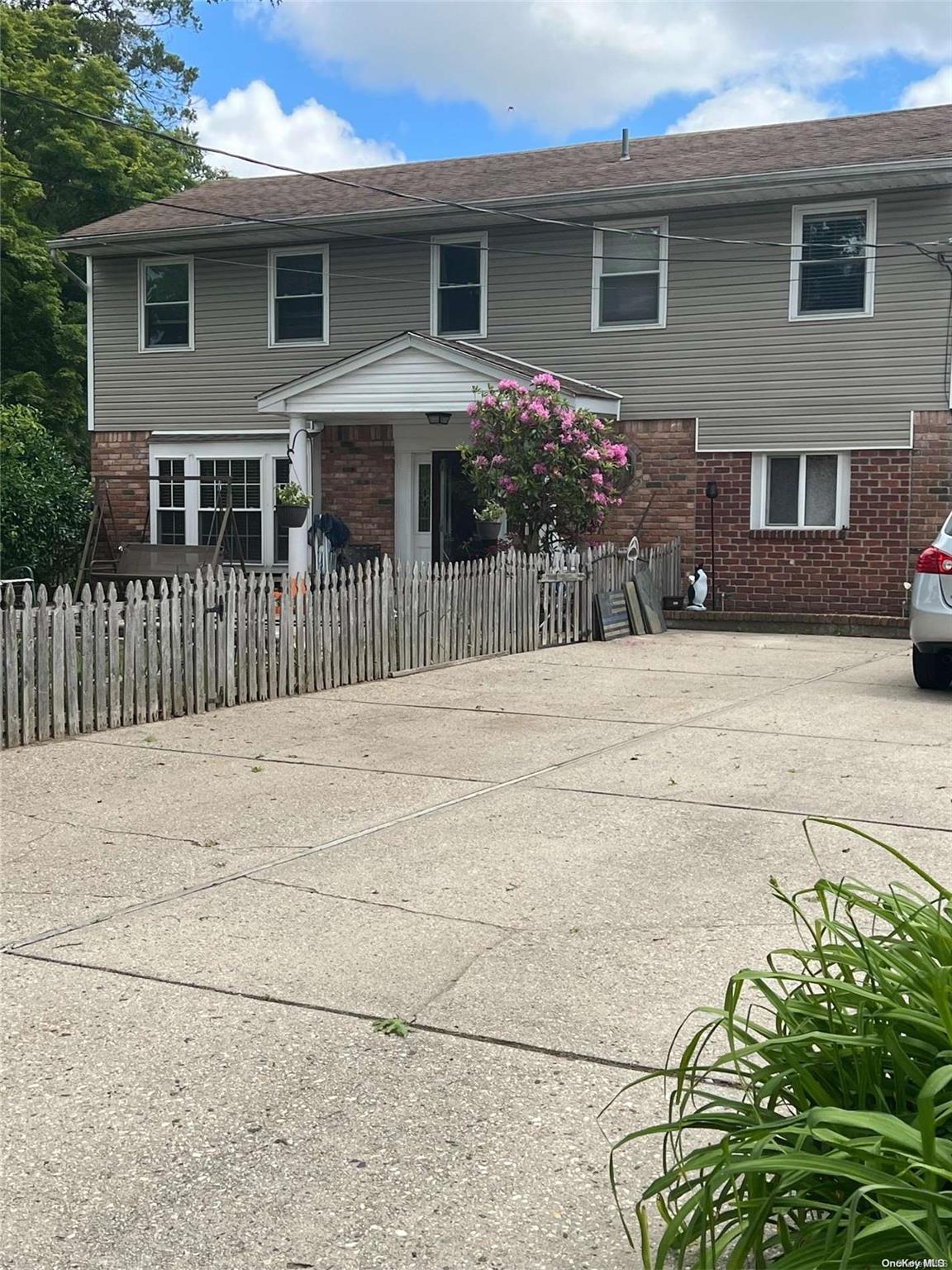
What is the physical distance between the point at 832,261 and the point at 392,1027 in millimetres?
16648

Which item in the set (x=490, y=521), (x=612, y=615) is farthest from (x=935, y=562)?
(x=490, y=521)

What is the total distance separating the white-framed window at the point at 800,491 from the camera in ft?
63.0

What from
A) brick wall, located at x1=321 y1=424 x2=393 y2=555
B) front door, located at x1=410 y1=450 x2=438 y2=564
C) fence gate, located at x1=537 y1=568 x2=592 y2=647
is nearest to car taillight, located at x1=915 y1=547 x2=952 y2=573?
fence gate, located at x1=537 y1=568 x2=592 y2=647

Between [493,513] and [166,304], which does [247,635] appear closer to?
[493,513]

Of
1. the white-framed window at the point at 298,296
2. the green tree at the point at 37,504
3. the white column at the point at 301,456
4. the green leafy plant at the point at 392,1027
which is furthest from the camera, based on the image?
the white-framed window at the point at 298,296

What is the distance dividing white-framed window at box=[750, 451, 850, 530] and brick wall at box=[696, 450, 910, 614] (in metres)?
0.12

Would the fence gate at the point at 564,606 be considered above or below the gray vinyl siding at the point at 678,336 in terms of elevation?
below

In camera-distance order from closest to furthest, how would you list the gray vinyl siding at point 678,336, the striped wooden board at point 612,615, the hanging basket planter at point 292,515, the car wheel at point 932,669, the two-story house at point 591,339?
the car wheel at point 932,669
the striped wooden board at point 612,615
the gray vinyl siding at point 678,336
the two-story house at point 591,339
the hanging basket planter at point 292,515

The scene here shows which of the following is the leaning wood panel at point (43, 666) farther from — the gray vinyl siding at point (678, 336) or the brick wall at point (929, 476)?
the brick wall at point (929, 476)

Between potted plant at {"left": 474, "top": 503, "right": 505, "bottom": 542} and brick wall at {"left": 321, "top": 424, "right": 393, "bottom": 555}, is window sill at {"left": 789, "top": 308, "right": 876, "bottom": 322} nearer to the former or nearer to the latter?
potted plant at {"left": 474, "top": 503, "right": 505, "bottom": 542}

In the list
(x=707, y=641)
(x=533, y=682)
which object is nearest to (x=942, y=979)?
(x=533, y=682)

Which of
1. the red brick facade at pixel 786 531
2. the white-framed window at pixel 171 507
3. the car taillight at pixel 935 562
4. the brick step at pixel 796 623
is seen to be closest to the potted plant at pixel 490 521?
the red brick facade at pixel 786 531

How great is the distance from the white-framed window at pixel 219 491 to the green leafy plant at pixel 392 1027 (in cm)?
1812

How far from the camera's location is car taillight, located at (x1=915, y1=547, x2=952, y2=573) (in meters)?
11.4
